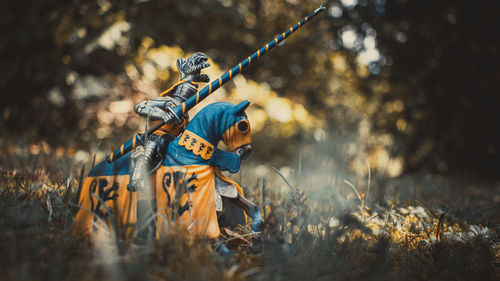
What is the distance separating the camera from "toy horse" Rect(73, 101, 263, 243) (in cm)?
158

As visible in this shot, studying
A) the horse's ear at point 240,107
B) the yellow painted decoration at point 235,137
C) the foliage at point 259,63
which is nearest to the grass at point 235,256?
the yellow painted decoration at point 235,137

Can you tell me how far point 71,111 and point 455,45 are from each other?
6432 millimetres

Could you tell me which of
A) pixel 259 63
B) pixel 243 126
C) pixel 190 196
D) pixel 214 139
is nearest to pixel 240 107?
pixel 243 126

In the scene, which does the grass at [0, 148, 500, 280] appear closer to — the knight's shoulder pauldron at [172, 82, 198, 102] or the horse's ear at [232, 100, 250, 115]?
the horse's ear at [232, 100, 250, 115]

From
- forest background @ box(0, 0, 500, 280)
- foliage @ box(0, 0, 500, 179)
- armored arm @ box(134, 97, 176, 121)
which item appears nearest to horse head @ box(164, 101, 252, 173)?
armored arm @ box(134, 97, 176, 121)

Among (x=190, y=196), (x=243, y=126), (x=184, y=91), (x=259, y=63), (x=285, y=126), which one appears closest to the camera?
(x=190, y=196)

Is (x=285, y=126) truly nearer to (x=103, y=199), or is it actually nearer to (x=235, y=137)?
(x=235, y=137)

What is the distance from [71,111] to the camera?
5.63 metres

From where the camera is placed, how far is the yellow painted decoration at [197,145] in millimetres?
1673

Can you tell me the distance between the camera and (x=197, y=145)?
167 centimetres

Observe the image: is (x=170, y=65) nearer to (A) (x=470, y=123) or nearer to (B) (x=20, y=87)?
(B) (x=20, y=87)

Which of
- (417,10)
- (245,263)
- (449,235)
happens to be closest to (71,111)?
(245,263)

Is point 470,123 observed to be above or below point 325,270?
above

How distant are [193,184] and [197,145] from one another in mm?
195
